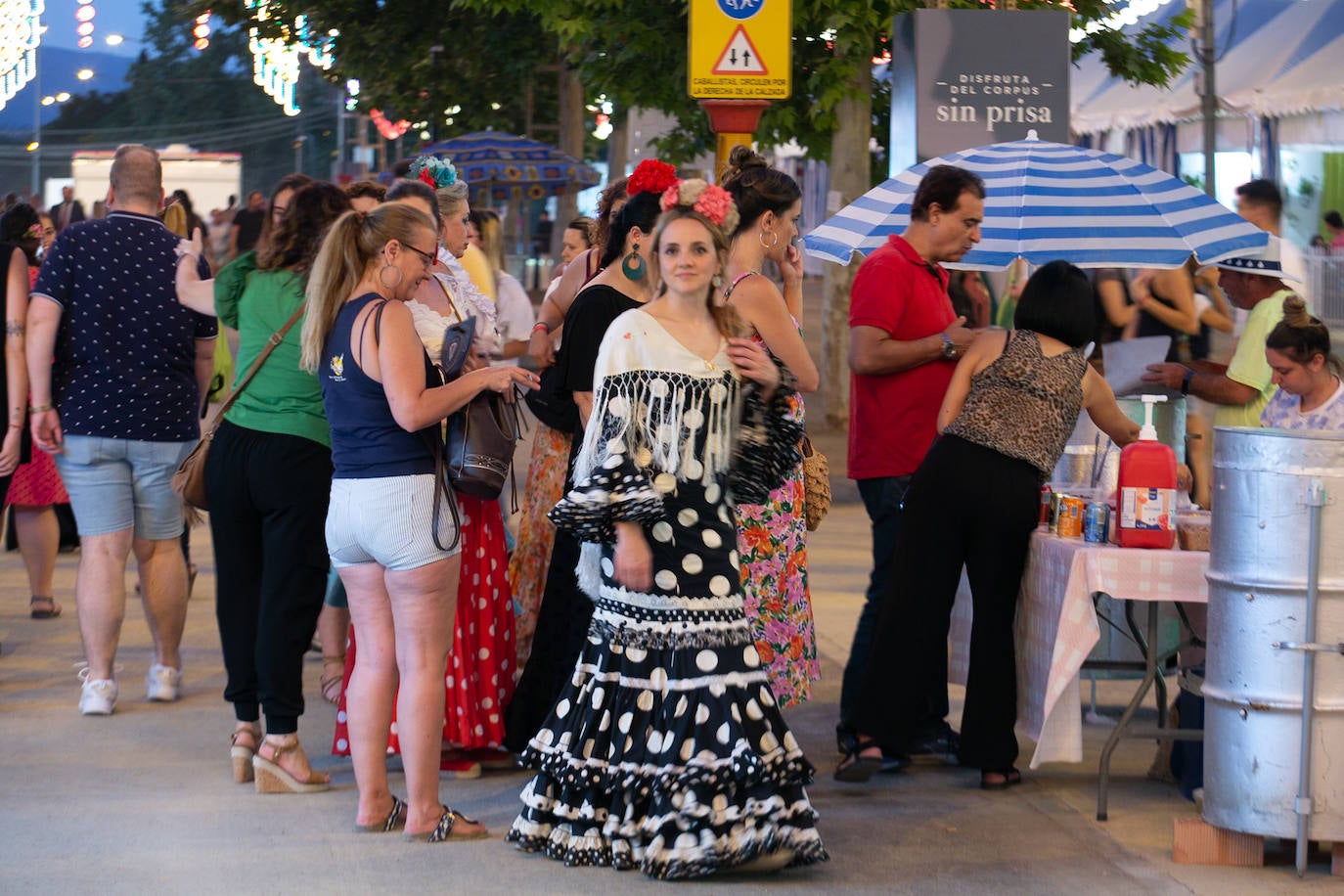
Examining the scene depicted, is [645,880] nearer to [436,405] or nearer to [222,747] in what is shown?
[436,405]

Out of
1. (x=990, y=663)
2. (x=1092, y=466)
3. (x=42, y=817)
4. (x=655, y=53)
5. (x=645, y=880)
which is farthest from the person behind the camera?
(x=655, y=53)

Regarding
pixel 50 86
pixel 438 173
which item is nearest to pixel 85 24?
pixel 50 86

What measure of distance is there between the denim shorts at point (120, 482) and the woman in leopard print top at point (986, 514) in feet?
9.38

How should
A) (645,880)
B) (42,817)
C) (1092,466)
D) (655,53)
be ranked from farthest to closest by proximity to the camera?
(655,53)
(1092,466)
(42,817)
(645,880)

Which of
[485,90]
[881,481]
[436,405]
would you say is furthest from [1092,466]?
[485,90]

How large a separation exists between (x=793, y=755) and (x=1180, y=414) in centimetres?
305

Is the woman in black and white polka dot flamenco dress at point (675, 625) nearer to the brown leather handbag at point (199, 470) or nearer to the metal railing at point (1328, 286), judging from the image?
the brown leather handbag at point (199, 470)

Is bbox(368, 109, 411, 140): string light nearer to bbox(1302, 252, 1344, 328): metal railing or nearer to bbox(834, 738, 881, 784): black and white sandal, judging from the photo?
bbox(1302, 252, 1344, 328): metal railing

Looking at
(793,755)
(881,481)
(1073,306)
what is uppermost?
(1073,306)

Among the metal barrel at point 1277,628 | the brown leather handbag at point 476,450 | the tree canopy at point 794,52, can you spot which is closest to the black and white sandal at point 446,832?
the brown leather handbag at point 476,450

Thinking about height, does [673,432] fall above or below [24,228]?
below

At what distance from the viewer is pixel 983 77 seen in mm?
10297

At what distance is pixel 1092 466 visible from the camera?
715 centimetres

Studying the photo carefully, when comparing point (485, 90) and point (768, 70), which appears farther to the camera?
point (485, 90)
